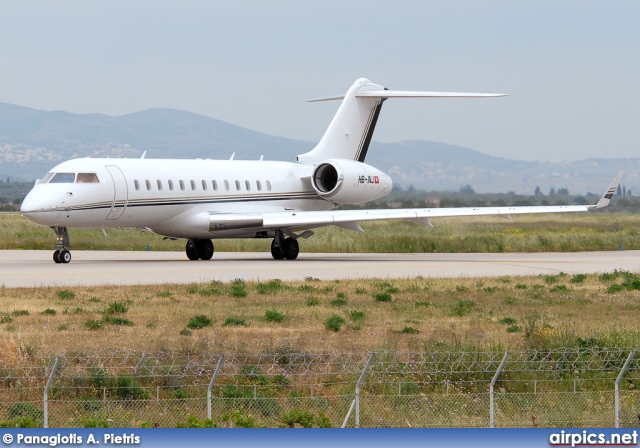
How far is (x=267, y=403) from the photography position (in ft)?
47.6

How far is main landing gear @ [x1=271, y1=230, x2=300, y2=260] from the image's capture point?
4053cm

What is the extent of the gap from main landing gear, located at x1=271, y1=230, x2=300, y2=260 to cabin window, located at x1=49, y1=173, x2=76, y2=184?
880 centimetres

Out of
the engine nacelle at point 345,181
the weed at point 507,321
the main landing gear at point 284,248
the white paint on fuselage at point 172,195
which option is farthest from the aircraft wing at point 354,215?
the weed at point 507,321

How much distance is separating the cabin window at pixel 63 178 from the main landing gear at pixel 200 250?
6695 millimetres

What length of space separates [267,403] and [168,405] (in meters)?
1.31

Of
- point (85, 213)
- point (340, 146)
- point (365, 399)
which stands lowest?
point (365, 399)

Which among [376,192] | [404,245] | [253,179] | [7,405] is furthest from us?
[404,245]

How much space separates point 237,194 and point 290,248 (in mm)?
3021

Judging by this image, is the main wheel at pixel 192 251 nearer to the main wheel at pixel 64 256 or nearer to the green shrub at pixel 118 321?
the main wheel at pixel 64 256

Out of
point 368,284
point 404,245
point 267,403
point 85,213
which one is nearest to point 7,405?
point 267,403

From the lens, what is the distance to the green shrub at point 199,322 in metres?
20.5

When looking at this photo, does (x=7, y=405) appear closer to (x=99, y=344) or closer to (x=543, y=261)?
(x=99, y=344)

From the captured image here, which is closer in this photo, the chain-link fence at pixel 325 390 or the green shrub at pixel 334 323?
the chain-link fence at pixel 325 390

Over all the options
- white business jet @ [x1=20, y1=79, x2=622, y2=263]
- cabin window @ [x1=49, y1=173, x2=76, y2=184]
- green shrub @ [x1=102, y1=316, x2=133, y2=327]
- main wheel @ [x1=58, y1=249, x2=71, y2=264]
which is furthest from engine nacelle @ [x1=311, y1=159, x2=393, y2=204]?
green shrub @ [x1=102, y1=316, x2=133, y2=327]
